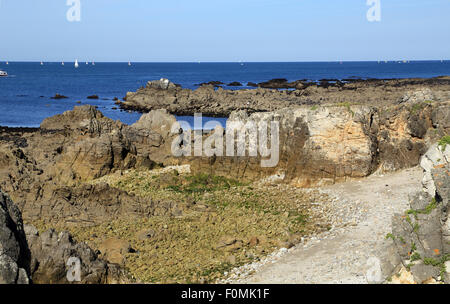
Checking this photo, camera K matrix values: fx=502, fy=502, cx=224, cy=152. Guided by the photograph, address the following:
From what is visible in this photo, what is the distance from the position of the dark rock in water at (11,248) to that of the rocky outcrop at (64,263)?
1.64m

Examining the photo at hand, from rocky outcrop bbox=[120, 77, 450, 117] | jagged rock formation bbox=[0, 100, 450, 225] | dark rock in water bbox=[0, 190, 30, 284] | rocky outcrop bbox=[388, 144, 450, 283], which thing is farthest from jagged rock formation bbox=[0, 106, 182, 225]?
rocky outcrop bbox=[120, 77, 450, 117]

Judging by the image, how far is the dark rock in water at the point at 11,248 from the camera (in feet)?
36.0

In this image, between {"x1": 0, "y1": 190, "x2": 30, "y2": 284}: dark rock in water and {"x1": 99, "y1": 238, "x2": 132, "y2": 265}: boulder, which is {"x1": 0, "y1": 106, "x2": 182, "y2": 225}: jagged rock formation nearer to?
{"x1": 99, "y1": 238, "x2": 132, "y2": 265}: boulder

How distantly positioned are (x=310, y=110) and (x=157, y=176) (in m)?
9.55

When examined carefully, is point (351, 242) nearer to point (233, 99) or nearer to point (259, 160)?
point (259, 160)

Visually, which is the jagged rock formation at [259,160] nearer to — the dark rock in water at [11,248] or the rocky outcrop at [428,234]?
the dark rock in water at [11,248]

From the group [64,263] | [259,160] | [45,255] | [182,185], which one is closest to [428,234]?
[64,263]

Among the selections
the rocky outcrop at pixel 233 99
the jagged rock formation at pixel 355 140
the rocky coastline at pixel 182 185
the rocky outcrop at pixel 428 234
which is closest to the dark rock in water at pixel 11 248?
the rocky coastline at pixel 182 185

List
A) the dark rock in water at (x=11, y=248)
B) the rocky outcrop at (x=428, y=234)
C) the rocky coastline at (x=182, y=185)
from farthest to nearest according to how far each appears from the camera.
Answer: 1. the rocky coastline at (x=182, y=185)
2. the rocky outcrop at (x=428, y=234)
3. the dark rock in water at (x=11, y=248)

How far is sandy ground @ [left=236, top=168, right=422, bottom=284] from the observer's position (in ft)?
52.8

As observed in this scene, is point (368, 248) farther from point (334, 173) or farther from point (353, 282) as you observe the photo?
point (334, 173)

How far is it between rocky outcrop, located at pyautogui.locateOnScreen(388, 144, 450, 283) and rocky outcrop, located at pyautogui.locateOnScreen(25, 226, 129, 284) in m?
8.72

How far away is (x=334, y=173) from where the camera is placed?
26.1m

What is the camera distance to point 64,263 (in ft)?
49.1
